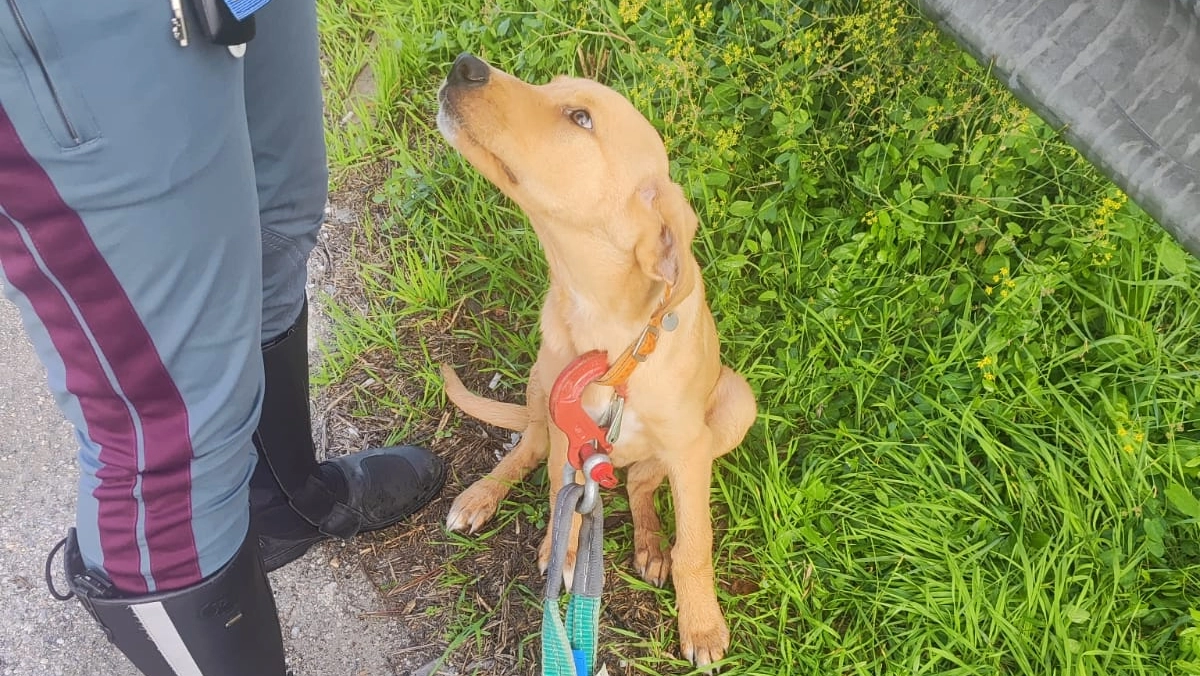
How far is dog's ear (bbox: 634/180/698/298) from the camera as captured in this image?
1.77m

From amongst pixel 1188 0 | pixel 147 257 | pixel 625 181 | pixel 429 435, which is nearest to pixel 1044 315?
pixel 625 181

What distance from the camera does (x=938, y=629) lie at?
7.16ft

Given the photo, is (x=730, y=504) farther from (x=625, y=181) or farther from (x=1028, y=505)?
(x=625, y=181)

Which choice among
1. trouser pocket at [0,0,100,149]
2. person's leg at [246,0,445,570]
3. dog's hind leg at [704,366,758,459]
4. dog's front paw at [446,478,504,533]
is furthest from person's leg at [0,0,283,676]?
dog's hind leg at [704,366,758,459]

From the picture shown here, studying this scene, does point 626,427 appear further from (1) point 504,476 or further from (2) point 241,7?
(2) point 241,7

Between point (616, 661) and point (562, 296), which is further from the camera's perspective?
point (616, 661)

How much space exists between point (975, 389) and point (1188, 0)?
166 cm

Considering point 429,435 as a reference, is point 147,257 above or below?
above

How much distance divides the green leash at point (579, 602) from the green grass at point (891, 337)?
0.56m

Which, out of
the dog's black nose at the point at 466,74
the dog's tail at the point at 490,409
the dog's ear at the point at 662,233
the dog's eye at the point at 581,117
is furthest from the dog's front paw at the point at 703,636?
the dog's black nose at the point at 466,74

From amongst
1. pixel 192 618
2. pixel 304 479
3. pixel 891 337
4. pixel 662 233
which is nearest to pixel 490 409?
pixel 304 479

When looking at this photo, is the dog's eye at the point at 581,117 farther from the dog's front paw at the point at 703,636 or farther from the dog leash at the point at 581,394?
the dog's front paw at the point at 703,636

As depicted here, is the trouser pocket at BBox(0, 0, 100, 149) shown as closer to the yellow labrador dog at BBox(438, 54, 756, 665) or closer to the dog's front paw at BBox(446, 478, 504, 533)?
the yellow labrador dog at BBox(438, 54, 756, 665)

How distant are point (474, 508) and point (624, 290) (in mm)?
985
